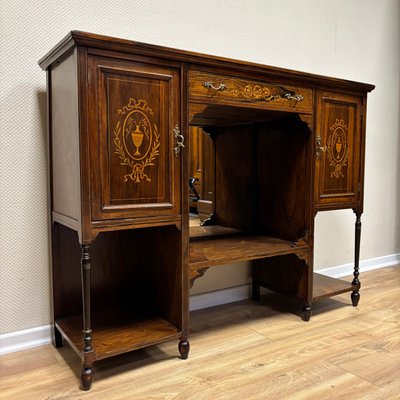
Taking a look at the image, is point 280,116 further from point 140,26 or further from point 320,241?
point 320,241

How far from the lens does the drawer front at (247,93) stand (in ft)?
5.86

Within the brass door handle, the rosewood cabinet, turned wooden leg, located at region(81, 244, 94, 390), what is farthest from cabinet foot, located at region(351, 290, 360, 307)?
turned wooden leg, located at region(81, 244, 94, 390)

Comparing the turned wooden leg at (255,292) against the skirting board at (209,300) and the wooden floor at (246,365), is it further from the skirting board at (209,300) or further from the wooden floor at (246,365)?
the wooden floor at (246,365)

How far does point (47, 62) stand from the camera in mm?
1782

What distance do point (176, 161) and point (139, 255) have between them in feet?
2.18

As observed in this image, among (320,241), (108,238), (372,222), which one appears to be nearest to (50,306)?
(108,238)

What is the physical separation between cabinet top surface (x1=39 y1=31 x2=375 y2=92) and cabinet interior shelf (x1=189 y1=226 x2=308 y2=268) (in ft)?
2.88

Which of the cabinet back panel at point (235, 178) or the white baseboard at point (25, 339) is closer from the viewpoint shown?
the white baseboard at point (25, 339)

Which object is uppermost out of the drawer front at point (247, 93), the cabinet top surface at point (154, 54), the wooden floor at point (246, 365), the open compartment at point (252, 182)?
the cabinet top surface at point (154, 54)

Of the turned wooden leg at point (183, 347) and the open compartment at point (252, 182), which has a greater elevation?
the open compartment at point (252, 182)

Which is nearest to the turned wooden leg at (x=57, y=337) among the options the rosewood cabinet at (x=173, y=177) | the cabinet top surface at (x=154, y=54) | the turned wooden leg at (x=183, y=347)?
the rosewood cabinet at (x=173, y=177)

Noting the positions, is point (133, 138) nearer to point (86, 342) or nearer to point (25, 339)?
point (86, 342)

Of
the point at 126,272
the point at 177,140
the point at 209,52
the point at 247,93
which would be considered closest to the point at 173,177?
the point at 177,140

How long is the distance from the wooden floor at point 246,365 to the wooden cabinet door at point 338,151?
27.8 inches
